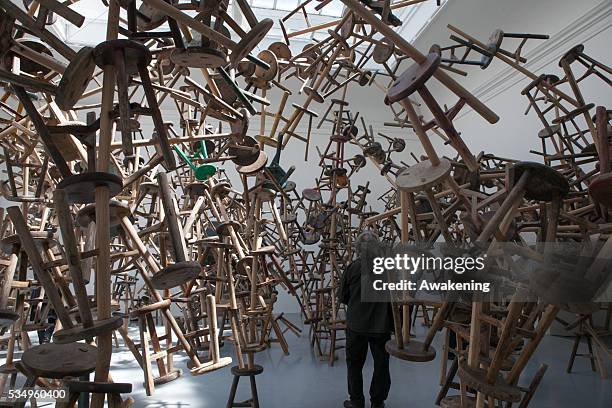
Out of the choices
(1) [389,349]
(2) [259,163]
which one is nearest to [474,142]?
(2) [259,163]

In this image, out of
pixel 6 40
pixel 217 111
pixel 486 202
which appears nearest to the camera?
pixel 6 40

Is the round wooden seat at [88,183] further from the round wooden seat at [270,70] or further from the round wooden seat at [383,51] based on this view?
the round wooden seat at [383,51]

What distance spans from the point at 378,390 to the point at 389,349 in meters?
2.32

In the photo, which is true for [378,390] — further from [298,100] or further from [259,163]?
[298,100]

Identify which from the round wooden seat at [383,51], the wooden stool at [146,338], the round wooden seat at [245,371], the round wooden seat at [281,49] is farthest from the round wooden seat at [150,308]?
the round wooden seat at [383,51]

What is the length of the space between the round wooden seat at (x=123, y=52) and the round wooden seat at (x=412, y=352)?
6.70 ft

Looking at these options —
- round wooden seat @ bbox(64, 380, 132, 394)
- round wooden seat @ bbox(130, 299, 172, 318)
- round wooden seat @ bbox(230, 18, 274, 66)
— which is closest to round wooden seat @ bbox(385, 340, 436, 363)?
round wooden seat @ bbox(130, 299, 172, 318)

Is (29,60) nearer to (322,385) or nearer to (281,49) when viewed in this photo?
(281,49)

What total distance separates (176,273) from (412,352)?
141 centimetres

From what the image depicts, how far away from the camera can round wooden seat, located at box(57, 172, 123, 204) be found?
1.75m

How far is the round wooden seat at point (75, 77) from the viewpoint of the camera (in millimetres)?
→ 1754

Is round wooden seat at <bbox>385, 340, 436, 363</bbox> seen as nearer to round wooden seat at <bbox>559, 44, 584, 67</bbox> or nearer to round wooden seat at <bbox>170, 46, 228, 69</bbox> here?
round wooden seat at <bbox>170, 46, 228, 69</bbox>

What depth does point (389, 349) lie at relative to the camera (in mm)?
2656

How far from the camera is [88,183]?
179 cm
